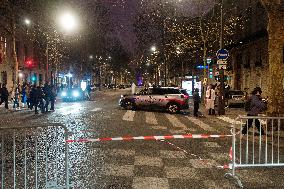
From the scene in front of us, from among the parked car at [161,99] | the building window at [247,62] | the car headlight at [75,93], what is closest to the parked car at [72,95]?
the car headlight at [75,93]

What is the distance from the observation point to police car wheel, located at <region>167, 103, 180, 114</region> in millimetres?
24953

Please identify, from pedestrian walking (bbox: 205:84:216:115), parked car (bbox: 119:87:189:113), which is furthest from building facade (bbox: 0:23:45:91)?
pedestrian walking (bbox: 205:84:216:115)

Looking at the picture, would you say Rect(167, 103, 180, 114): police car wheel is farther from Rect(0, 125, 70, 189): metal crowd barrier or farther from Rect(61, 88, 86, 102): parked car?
Rect(61, 88, 86, 102): parked car

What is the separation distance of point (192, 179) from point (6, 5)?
29.2m

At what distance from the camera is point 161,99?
83.5ft

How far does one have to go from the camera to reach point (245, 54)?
4409cm

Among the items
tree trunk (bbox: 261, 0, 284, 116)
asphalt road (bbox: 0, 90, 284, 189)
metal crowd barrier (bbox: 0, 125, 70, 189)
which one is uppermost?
tree trunk (bbox: 261, 0, 284, 116)

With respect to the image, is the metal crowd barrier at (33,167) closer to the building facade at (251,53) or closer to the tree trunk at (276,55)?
the tree trunk at (276,55)

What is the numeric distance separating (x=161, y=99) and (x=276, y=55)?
10.8 metres

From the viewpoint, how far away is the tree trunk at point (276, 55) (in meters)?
15.3

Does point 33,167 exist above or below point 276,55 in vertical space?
below

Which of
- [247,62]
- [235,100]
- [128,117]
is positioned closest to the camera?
[128,117]

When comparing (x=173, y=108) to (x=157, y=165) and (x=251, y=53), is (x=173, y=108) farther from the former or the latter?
(x=251, y=53)

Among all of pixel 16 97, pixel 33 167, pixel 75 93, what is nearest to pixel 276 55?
pixel 33 167
